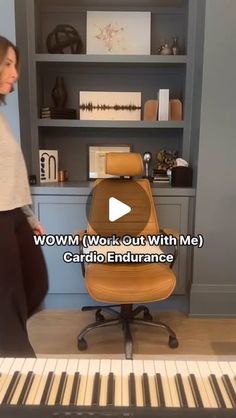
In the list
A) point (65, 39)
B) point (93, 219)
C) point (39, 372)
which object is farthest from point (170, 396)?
point (65, 39)

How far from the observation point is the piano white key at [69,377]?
654mm

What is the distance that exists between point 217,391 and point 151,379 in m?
0.13

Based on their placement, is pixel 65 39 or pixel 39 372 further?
pixel 65 39

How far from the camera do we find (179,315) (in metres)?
2.78

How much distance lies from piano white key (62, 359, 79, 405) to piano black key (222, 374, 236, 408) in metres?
0.29

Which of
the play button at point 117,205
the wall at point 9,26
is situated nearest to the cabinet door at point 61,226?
the play button at point 117,205

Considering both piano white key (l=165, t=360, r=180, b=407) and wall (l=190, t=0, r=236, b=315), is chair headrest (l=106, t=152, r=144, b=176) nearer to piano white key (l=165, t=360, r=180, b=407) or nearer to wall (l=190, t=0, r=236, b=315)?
wall (l=190, t=0, r=236, b=315)

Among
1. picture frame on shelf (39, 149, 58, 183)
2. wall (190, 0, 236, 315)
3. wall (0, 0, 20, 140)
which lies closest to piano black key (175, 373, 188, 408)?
wall (190, 0, 236, 315)

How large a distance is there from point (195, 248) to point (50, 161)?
1.32 m

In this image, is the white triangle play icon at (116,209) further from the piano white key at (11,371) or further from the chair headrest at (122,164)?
the piano white key at (11,371)

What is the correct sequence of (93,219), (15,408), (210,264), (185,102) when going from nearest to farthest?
1. (15,408)
2. (93,219)
3. (210,264)
4. (185,102)

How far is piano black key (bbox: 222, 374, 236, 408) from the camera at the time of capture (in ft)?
2.14

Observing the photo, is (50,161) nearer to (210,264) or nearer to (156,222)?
(156,222)

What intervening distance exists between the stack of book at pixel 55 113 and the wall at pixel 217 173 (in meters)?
1.04
